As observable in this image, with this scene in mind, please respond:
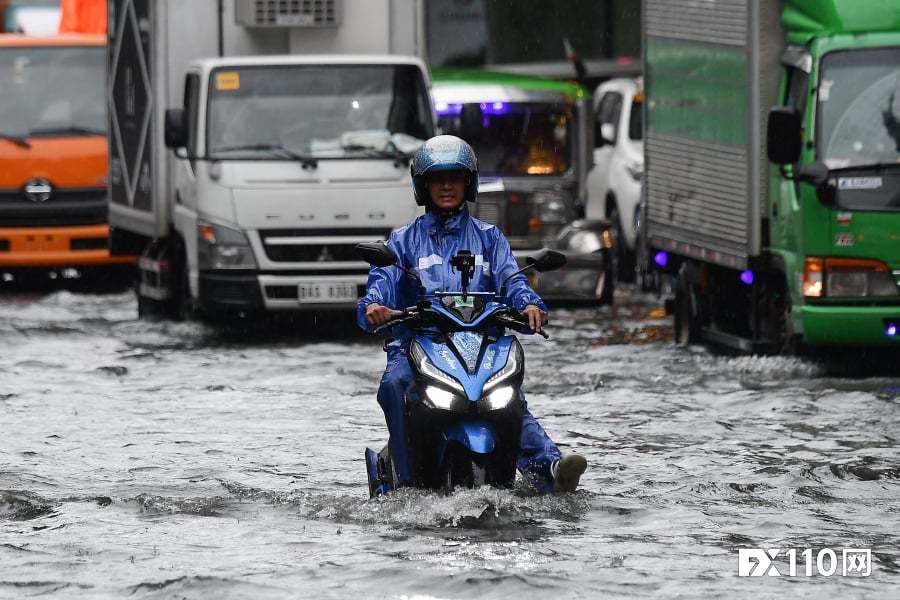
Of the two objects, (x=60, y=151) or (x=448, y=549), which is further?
(x=60, y=151)

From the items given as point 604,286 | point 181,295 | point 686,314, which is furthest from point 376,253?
point 604,286

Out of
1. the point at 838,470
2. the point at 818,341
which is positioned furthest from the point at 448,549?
the point at 818,341

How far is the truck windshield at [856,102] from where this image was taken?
45.7 feet

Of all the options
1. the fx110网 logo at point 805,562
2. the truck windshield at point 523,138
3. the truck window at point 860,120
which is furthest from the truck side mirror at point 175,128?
the fx110网 logo at point 805,562

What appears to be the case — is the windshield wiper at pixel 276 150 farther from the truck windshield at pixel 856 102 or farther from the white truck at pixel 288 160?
the truck windshield at pixel 856 102

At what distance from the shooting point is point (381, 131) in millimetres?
17328

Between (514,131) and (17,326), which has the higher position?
(514,131)

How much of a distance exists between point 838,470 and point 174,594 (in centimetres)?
405

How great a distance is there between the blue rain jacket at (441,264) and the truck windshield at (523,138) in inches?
→ 487

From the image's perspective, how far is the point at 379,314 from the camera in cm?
836

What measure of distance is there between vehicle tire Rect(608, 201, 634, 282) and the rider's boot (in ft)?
47.4

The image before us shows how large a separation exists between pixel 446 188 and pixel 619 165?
47.1 feet

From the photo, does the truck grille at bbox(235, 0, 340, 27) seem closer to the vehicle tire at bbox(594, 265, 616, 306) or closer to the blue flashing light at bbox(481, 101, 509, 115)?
the vehicle tire at bbox(594, 265, 616, 306)

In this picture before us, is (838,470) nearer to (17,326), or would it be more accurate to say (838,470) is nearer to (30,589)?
(30,589)
